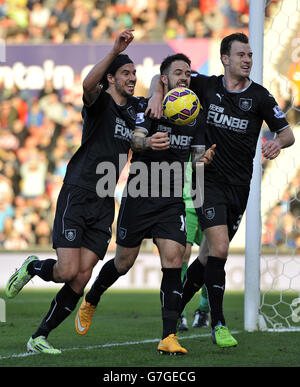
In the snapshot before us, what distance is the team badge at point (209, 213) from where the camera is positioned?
18.5 ft

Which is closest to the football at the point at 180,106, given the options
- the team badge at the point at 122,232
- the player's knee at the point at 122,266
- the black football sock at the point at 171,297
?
the team badge at the point at 122,232

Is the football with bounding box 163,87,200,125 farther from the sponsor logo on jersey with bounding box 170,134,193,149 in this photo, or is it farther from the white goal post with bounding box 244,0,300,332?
the white goal post with bounding box 244,0,300,332

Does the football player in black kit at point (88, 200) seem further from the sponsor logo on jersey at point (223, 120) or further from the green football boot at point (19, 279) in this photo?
the sponsor logo on jersey at point (223, 120)

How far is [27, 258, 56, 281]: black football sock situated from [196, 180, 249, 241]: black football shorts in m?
1.16

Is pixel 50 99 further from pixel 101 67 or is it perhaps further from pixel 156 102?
pixel 101 67

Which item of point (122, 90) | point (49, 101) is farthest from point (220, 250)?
point (49, 101)

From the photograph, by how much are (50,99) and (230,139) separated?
415 inches

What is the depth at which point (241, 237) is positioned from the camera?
1439 cm

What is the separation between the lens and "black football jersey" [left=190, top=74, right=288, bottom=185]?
5715 millimetres

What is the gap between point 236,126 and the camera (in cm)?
571

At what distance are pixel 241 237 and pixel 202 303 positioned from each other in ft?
23.4

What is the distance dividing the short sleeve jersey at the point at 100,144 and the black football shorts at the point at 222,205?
0.75 metres
